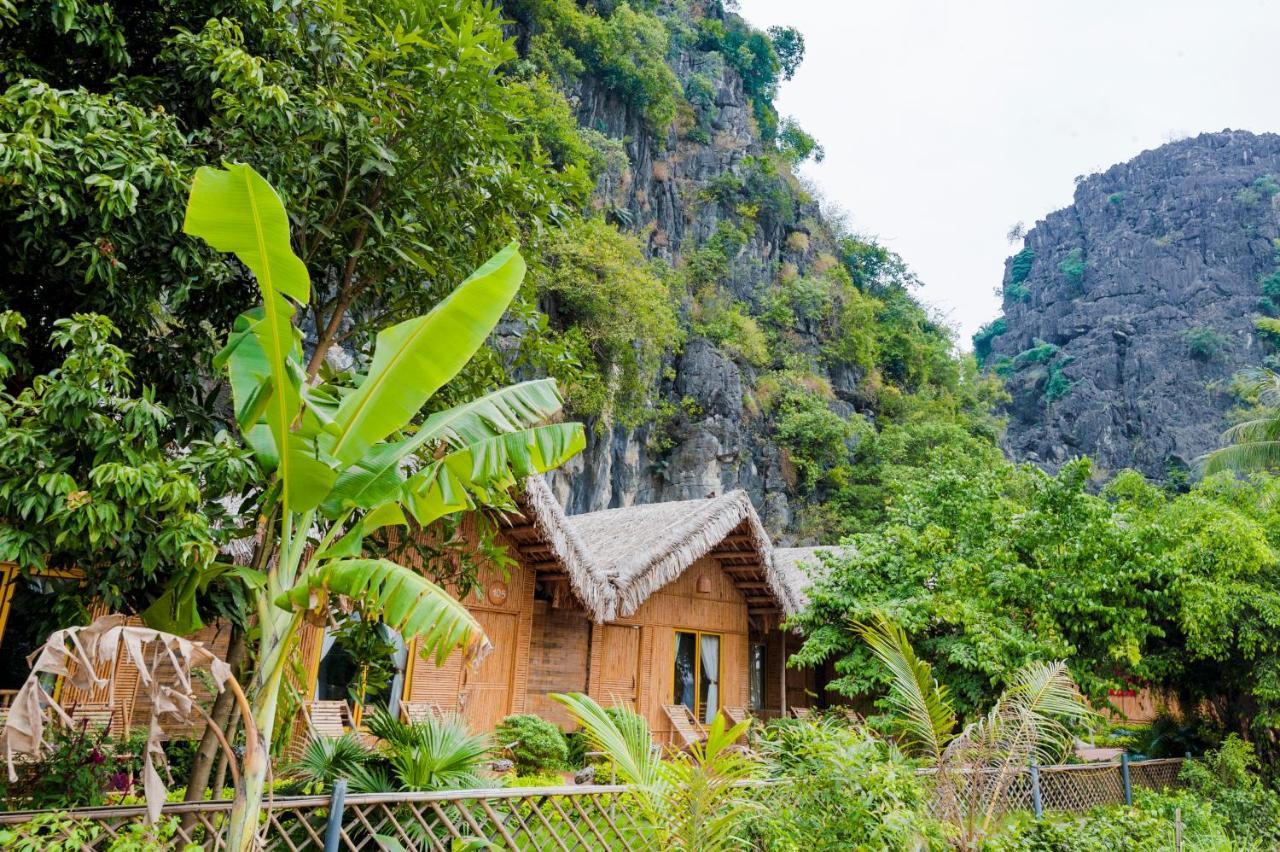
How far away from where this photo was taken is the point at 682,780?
155 inches

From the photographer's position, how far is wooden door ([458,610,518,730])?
31.5 feet

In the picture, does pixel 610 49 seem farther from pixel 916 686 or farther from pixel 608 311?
pixel 916 686

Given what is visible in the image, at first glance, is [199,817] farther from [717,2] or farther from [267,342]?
[717,2]

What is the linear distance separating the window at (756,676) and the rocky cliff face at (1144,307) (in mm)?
31343

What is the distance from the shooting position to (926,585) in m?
9.88

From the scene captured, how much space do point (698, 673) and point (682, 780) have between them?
28.6ft

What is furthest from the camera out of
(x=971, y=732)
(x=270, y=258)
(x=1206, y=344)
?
(x=1206, y=344)

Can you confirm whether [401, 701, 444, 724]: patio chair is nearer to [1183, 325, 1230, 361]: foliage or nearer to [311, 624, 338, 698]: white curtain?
[311, 624, 338, 698]: white curtain

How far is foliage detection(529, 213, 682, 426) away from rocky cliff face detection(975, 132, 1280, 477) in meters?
27.7

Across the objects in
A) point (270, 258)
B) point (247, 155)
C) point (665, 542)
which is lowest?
point (665, 542)

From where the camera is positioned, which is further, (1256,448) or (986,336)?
(986,336)

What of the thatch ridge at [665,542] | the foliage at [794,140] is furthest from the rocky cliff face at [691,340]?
the thatch ridge at [665,542]

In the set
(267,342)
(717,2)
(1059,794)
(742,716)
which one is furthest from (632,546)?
(717,2)

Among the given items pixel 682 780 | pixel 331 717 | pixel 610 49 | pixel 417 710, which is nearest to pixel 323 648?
pixel 331 717
